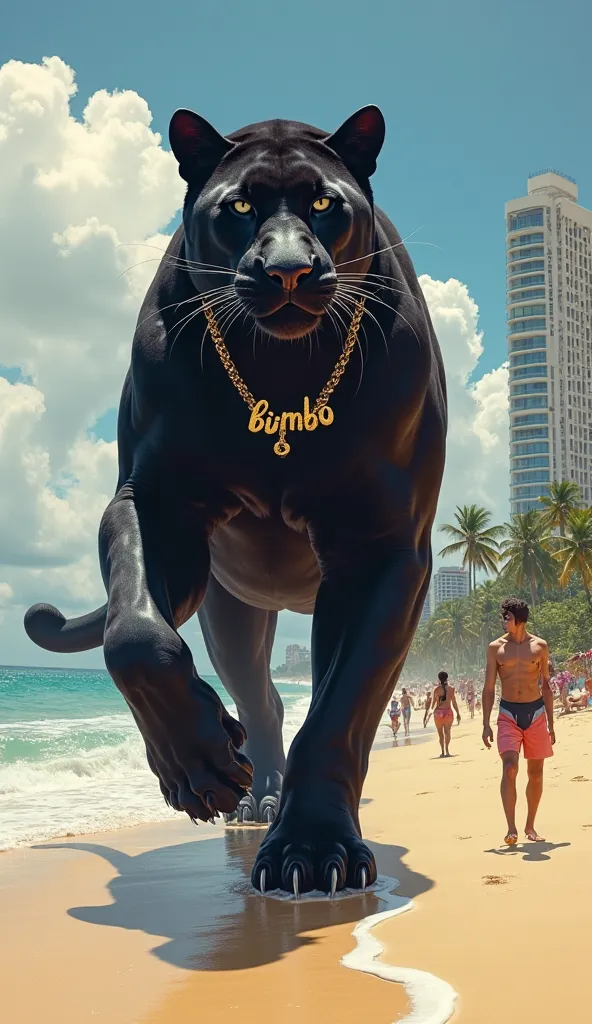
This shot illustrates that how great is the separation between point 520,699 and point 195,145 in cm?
414

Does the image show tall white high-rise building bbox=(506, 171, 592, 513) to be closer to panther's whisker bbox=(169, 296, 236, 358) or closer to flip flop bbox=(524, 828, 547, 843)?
flip flop bbox=(524, 828, 547, 843)

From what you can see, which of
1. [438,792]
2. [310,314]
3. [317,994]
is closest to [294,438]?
[310,314]

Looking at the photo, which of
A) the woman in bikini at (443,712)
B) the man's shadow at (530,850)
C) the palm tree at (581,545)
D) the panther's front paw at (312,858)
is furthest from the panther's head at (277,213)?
the palm tree at (581,545)

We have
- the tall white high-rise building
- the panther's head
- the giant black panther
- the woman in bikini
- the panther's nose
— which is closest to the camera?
the panther's nose

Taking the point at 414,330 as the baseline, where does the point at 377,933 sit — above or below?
below

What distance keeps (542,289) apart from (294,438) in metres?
149

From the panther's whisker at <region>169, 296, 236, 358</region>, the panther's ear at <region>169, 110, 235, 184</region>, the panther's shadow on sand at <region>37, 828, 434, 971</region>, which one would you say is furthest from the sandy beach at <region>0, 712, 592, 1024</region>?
the panther's ear at <region>169, 110, 235, 184</region>

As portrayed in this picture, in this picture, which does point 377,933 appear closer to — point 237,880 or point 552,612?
point 237,880

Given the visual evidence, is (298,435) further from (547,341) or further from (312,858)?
(547,341)

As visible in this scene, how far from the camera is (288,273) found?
3.90 meters

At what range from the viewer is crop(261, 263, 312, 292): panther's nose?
3.90m

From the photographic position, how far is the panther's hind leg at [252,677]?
7.10 m

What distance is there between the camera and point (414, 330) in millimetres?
4887

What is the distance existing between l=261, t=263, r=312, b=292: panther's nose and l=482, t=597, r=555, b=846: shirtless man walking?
366cm
